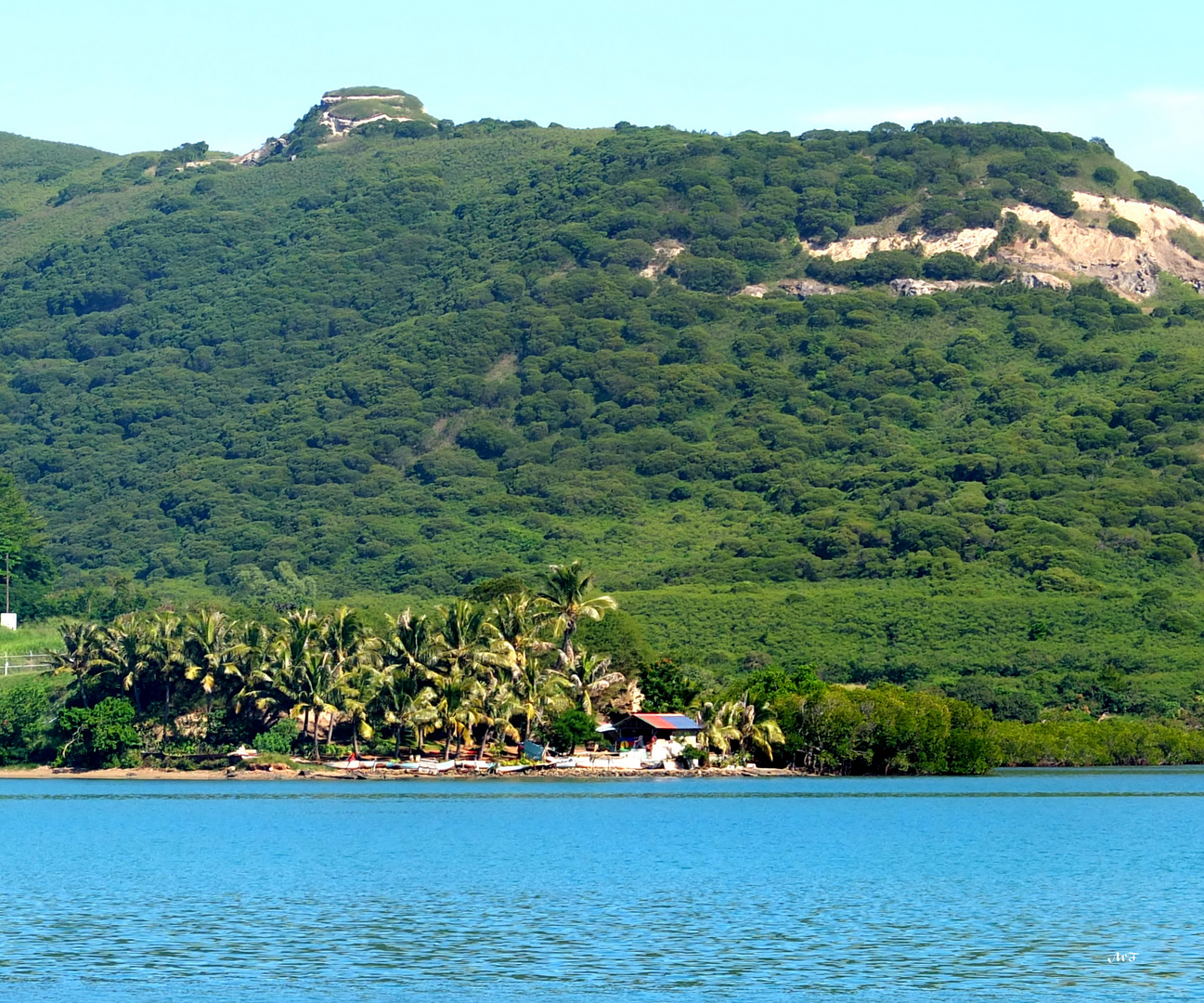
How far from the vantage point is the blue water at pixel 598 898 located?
38.5 m

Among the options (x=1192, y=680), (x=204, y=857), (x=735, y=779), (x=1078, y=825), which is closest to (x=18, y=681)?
(x=735, y=779)

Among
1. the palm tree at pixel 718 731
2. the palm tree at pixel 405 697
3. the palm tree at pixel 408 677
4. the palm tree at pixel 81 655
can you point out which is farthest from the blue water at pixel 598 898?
the palm tree at pixel 81 655

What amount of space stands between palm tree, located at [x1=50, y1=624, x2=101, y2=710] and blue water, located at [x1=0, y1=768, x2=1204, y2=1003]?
15.6 metres

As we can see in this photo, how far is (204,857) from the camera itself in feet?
209

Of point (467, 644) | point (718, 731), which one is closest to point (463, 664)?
point (467, 644)

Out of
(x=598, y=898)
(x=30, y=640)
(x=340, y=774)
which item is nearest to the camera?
(x=598, y=898)

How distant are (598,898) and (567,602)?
58.6m

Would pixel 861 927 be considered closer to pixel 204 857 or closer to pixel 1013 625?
pixel 204 857

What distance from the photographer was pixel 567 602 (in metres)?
110

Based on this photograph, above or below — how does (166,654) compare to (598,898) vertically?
above

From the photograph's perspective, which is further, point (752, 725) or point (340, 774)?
point (752, 725)

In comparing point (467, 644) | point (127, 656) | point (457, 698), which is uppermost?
point (467, 644)

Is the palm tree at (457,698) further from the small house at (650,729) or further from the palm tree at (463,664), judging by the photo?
the small house at (650,729)

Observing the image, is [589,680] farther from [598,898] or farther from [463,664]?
[598,898]
